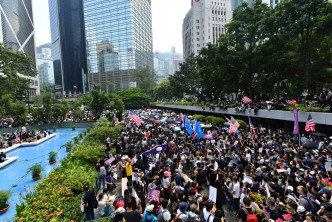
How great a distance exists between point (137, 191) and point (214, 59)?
22.3m

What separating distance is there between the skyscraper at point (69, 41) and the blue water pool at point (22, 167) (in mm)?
98592

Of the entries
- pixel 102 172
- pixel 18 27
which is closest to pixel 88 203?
pixel 102 172

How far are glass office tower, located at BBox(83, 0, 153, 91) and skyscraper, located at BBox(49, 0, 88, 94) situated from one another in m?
29.8

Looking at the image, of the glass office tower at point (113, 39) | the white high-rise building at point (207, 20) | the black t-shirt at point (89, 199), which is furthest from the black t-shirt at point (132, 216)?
the glass office tower at point (113, 39)

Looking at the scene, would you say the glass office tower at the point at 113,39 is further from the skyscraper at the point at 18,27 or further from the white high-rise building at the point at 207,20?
the white high-rise building at the point at 207,20

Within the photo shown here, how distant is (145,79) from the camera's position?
73.2 metres

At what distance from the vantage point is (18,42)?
2591 inches

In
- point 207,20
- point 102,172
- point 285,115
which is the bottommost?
point 102,172

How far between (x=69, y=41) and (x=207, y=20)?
82.0 meters

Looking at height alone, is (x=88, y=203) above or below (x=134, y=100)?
below

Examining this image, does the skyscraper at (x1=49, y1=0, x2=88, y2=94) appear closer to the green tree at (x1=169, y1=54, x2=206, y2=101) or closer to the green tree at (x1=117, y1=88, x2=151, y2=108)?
the green tree at (x1=117, y1=88, x2=151, y2=108)

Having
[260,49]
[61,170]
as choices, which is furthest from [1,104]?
[260,49]

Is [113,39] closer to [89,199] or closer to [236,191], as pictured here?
[89,199]

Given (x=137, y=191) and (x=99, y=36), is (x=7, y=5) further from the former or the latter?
(x=137, y=191)
